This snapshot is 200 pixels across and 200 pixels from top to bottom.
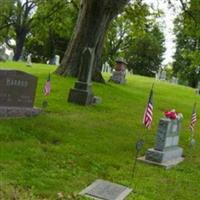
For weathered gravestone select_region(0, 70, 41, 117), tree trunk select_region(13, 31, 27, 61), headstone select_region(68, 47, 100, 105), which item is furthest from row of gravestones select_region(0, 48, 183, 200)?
tree trunk select_region(13, 31, 27, 61)

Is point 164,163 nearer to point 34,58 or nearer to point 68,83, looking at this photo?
point 68,83

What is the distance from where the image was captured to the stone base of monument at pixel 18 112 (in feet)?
41.0

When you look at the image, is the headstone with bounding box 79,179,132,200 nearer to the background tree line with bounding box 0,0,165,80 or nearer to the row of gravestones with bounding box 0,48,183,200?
the row of gravestones with bounding box 0,48,183,200

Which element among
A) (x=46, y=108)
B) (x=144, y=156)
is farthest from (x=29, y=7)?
(x=144, y=156)

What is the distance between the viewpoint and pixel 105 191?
28.0ft

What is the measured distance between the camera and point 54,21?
167 ft

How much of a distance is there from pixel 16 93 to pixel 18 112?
1.48 ft

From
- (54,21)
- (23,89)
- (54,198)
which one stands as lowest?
(54,198)

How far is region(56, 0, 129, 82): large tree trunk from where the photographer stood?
21.9 meters

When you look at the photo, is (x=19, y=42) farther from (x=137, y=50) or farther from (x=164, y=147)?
(x=164, y=147)

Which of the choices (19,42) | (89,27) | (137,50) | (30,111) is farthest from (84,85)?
(137,50)

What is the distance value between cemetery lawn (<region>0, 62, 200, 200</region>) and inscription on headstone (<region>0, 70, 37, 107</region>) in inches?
19.2

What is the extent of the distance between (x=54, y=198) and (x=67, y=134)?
4601mm

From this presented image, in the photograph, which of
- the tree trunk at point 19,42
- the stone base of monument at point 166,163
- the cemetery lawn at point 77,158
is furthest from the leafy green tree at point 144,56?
the stone base of monument at point 166,163
